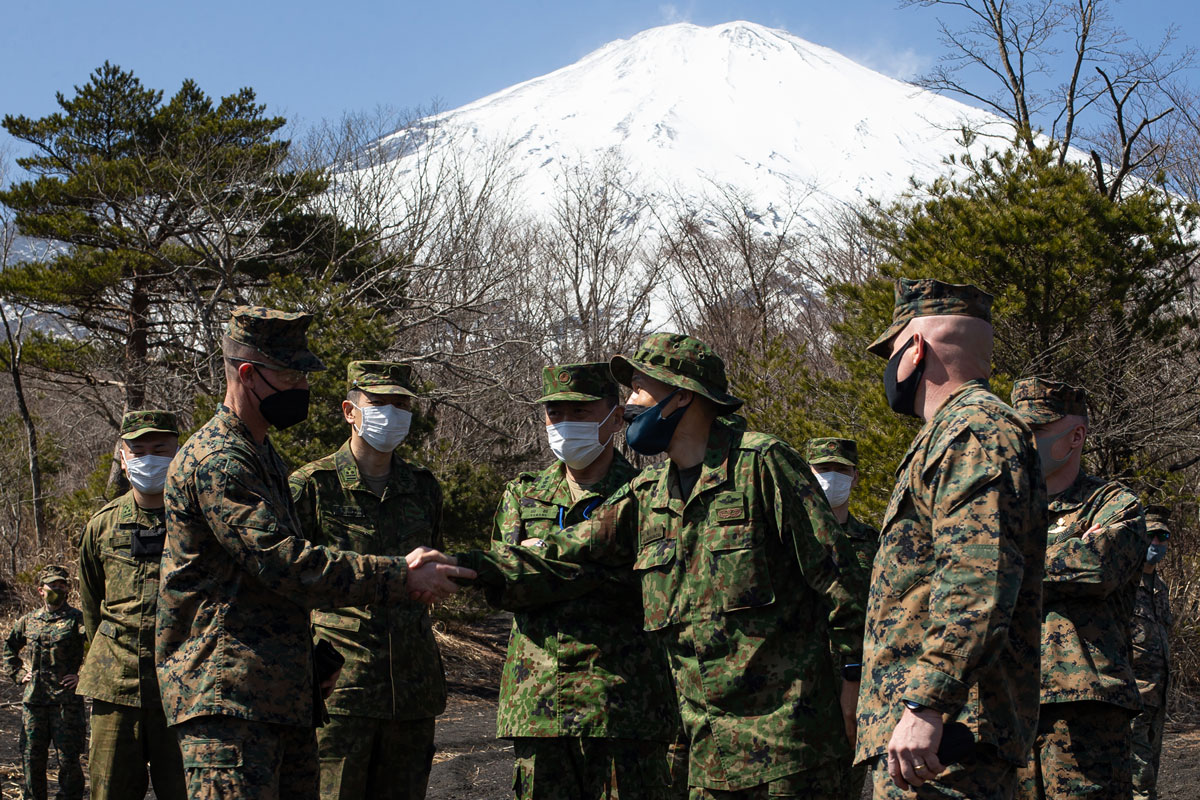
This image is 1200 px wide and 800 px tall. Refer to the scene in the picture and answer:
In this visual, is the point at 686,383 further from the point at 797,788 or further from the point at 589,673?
the point at 797,788

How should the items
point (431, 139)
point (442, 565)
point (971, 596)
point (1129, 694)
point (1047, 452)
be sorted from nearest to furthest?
point (971, 596) < point (442, 565) < point (1129, 694) < point (1047, 452) < point (431, 139)

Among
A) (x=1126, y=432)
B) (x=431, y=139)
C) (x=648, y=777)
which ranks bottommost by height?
(x=648, y=777)

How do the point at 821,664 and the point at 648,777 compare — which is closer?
the point at 821,664

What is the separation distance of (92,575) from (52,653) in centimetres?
288

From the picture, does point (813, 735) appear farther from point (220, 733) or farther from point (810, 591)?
point (220, 733)

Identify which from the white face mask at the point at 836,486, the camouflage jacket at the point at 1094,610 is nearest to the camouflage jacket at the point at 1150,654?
the white face mask at the point at 836,486

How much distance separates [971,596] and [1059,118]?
67.3ft

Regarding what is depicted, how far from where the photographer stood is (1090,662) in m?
4.96

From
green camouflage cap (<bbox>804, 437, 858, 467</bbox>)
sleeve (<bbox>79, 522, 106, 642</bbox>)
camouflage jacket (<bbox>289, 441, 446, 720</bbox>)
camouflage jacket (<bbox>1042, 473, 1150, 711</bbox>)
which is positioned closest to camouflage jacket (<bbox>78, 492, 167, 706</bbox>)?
sleeve (<bbox>79, 522, 106, 642</bbox>)

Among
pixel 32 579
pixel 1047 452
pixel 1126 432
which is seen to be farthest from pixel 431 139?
pixel 1047 452

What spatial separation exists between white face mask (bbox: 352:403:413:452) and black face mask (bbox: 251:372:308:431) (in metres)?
1.35

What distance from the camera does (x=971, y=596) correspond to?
123 inches

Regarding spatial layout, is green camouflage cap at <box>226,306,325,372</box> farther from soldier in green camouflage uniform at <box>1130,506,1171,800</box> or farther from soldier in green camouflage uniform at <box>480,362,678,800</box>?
soldier in green camouflage uniform at <box>1130,506,1171,800</box>

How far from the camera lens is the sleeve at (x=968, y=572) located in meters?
3.09
